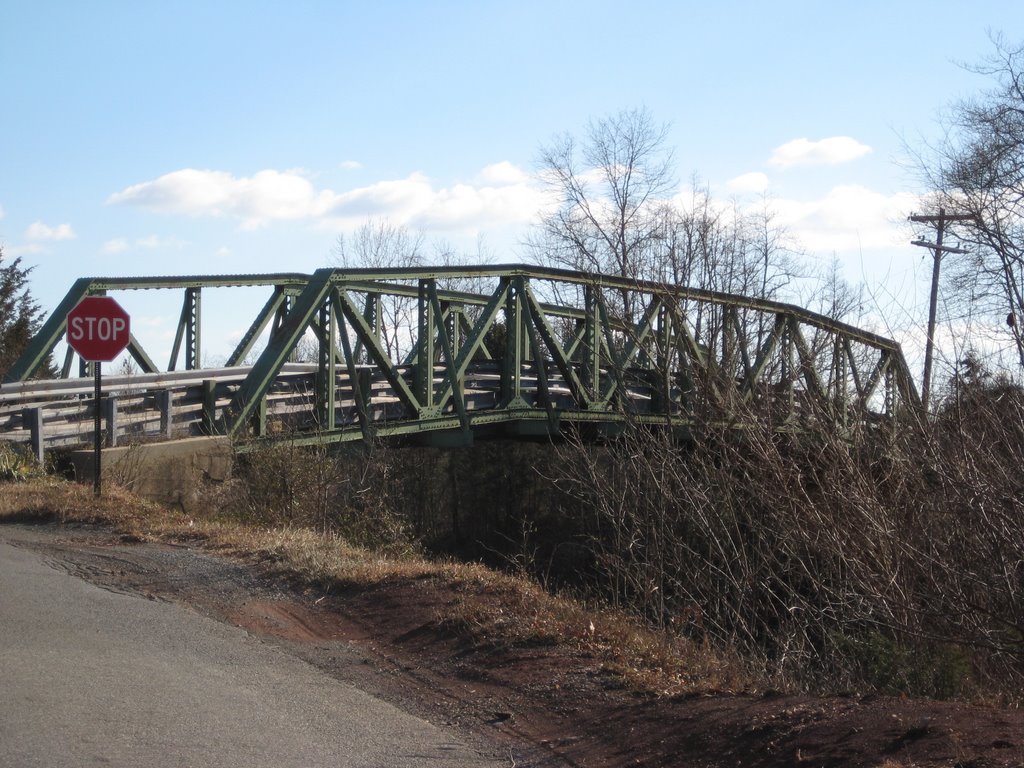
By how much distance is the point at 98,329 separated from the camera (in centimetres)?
1332

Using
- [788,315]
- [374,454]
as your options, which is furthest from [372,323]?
[788,315]

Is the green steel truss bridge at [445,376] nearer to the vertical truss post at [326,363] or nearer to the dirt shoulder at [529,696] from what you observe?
the vertical truss post at [326,363]

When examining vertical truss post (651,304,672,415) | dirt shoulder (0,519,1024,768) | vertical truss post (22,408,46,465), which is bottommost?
dirt shoulder (0,519,1024,768)

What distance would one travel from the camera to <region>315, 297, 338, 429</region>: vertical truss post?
17.3 metres

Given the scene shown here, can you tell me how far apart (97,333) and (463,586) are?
700 cm

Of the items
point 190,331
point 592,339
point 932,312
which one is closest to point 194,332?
point 190,331

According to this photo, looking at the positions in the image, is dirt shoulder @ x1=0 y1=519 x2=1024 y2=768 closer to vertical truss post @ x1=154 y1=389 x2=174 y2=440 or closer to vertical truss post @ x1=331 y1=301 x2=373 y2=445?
vertical truss post @ x1=154 y1=389 x2=174 y2=440

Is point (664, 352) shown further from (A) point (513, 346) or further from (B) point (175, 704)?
(B) point (175, 704)

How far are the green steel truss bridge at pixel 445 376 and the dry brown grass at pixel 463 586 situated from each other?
8.52 ft

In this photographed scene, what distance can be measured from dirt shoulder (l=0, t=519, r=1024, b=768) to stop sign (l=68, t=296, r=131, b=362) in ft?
12.8

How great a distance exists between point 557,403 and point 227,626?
16927 mm

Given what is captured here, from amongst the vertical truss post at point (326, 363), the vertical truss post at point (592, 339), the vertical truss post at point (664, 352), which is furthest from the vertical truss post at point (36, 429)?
the vertical truss post at point (592, 339)

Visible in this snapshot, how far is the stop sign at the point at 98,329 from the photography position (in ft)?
43.4

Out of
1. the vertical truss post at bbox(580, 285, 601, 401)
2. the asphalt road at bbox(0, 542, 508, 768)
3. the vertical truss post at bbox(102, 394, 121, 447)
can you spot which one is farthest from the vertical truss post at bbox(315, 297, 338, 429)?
the asphalt road at bbox(0, 542, 508, 768)
